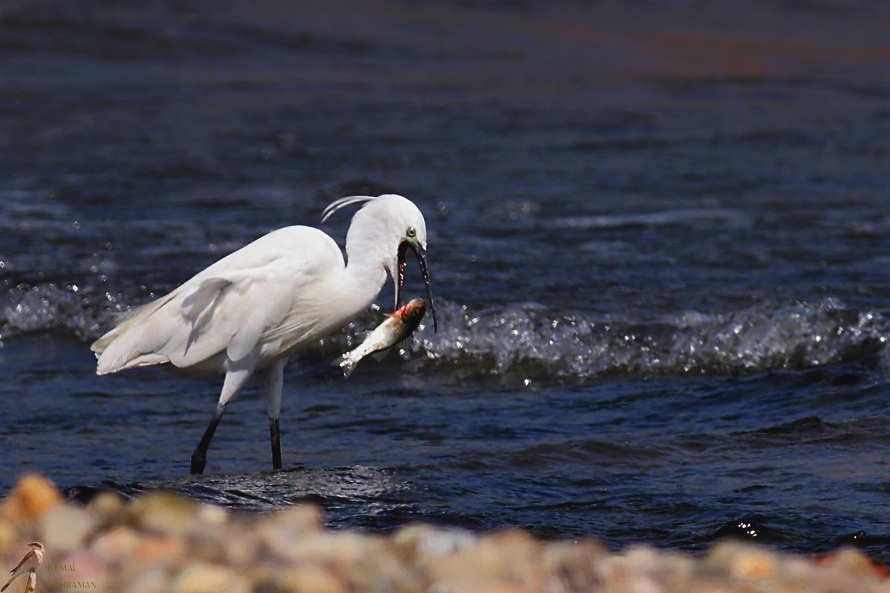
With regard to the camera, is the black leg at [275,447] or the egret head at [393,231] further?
the black leg at [275,447]

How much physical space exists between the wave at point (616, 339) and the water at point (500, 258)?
2 centimetres

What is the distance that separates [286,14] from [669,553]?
1569 cm

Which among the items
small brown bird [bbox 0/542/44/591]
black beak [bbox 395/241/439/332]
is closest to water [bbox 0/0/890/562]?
black beak [bbox 395/241/439/332]

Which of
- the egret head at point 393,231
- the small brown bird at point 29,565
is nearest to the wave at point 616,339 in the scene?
the egret head at point 393,231

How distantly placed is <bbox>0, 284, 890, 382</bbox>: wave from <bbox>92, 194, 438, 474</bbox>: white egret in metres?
1.74

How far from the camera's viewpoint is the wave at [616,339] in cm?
700

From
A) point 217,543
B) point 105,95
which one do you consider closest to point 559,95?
point 105,95

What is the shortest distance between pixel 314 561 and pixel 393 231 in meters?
1.92

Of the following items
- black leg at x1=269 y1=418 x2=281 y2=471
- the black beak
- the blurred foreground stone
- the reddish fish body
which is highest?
the black beak

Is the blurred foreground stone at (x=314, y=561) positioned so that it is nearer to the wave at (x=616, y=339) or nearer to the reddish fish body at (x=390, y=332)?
the reddish fish body at (x=390, y=332)

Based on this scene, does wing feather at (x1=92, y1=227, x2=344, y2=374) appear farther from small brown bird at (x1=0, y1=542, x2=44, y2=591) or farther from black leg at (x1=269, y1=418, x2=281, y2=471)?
small brown bird at (x1=0, y1=542, x2=44, y2=591)

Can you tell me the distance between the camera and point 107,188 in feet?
35.7

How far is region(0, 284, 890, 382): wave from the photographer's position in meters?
7.00

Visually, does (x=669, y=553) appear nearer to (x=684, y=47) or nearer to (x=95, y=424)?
(x=95, y=424)
